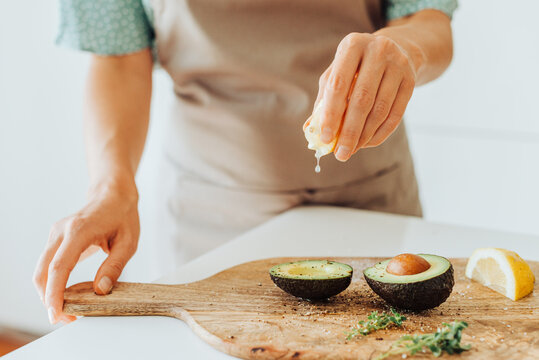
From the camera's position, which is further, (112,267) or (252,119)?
(252,119)

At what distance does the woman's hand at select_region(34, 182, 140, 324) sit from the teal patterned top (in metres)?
0.44

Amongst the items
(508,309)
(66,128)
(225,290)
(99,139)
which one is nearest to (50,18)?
(66,128)

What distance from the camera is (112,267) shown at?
1.06m

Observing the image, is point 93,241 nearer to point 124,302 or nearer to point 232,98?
point 124,302

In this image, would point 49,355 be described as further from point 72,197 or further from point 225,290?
point 72,197

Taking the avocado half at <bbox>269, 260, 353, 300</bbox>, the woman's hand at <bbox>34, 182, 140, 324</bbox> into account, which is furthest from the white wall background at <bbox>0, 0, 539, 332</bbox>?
the avocado half at <bbox>269, 260, 353, 300</bbox>

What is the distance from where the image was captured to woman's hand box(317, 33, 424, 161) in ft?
2.96

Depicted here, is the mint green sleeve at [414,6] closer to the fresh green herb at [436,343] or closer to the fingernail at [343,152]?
the fingernail at [343,152]

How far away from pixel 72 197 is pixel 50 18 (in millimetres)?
842

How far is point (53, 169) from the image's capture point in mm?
2918

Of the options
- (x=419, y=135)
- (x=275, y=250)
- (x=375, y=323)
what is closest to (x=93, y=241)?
(x=275, y=250)

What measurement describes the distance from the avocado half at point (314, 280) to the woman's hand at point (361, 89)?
192 mm

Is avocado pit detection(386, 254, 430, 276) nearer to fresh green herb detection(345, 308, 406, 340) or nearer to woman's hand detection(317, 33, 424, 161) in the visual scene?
fresh green herb detection(345, 308, 406, 340)

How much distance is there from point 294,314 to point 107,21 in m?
0.90
